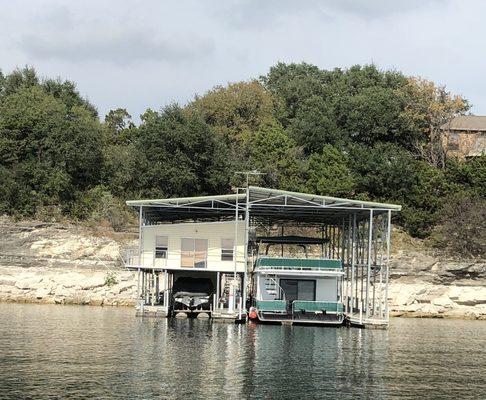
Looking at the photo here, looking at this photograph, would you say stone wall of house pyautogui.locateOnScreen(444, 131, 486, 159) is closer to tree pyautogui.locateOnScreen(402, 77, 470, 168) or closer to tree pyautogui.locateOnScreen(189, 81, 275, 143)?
tree pyautogui.locateOnScreen(402, 77, 470, 168)

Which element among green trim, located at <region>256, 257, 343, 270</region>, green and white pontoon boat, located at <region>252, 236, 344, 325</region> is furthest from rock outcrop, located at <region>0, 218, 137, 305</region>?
green trim, located at <region>256, 257, 343, 270</region>

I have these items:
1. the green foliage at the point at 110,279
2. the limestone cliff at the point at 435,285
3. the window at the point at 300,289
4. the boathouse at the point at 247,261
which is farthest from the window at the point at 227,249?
the limestone cliff at the point at 435,285

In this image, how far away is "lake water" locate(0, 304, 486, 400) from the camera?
2370 centimetres

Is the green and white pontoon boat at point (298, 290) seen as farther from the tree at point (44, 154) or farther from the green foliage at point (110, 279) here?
the tree at point (44, 154)

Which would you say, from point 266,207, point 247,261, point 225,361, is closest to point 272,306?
point 247,261

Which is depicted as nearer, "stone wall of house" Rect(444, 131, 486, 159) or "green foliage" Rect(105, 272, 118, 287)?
"green foliage" Rect(105, 272, 118, 287)

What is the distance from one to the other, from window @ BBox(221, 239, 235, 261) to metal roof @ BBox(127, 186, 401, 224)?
2.00 m

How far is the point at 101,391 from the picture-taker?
22.8m

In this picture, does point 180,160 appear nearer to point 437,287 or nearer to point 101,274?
point 101,274

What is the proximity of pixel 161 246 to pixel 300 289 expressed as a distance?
889cm

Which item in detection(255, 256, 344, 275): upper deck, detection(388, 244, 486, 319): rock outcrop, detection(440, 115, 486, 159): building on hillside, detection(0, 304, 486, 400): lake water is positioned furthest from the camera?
detection(440, 115, 486, 159): building on hillside

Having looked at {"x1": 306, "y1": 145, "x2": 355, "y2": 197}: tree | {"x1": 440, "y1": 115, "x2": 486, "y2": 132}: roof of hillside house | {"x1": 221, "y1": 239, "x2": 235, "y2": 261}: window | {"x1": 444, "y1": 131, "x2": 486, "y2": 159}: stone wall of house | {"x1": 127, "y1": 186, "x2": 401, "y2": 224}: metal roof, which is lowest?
{"x1": 221, "y1": 239, "x2": 235, "y2": 261}: window

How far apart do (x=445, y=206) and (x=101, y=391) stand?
4751 cm

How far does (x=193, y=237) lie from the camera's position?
48156 millimetres
